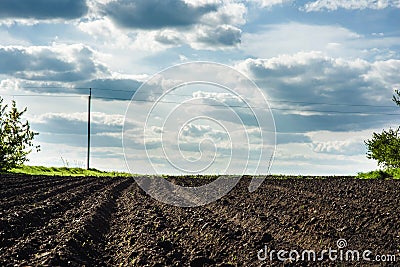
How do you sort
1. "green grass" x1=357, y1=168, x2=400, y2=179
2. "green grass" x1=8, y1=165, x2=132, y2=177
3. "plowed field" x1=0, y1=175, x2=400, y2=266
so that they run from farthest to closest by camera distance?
"green grass" x1=8, y1=165, x2=132, y2=177 < "green grass" x1=357, y1=168, x2=400, y2=179 < "plowed field" x1=0, y1=175, x2=400, y2=266

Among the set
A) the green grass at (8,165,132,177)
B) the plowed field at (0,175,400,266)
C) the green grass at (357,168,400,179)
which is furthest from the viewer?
the green grass at (8,165,132,177)

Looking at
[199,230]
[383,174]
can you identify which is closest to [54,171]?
[383,174]

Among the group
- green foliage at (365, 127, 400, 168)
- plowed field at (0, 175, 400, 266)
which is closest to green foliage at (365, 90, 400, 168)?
green foliage at (365, 127, 400, 168)

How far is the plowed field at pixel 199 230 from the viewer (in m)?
9.26

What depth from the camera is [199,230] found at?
464 inches

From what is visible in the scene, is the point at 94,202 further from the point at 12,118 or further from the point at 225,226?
the point at 12,118

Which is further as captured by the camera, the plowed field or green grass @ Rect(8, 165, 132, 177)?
green grass @ Rect(8, 165, 132, 177)

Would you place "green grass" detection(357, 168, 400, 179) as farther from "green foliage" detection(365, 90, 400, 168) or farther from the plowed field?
the plowed field

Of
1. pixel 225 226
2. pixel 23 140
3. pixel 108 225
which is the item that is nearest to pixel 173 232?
pixel 225 226

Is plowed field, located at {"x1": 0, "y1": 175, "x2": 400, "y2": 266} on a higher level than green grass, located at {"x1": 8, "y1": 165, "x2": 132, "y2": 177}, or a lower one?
lower

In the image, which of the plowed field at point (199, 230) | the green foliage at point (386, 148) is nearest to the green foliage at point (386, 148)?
the green foliage at point (386, 148)

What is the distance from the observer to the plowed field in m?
9.26

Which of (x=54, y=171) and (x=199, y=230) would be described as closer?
(x=199, y=230)

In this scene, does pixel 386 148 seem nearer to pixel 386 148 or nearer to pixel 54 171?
pixel 386 148
